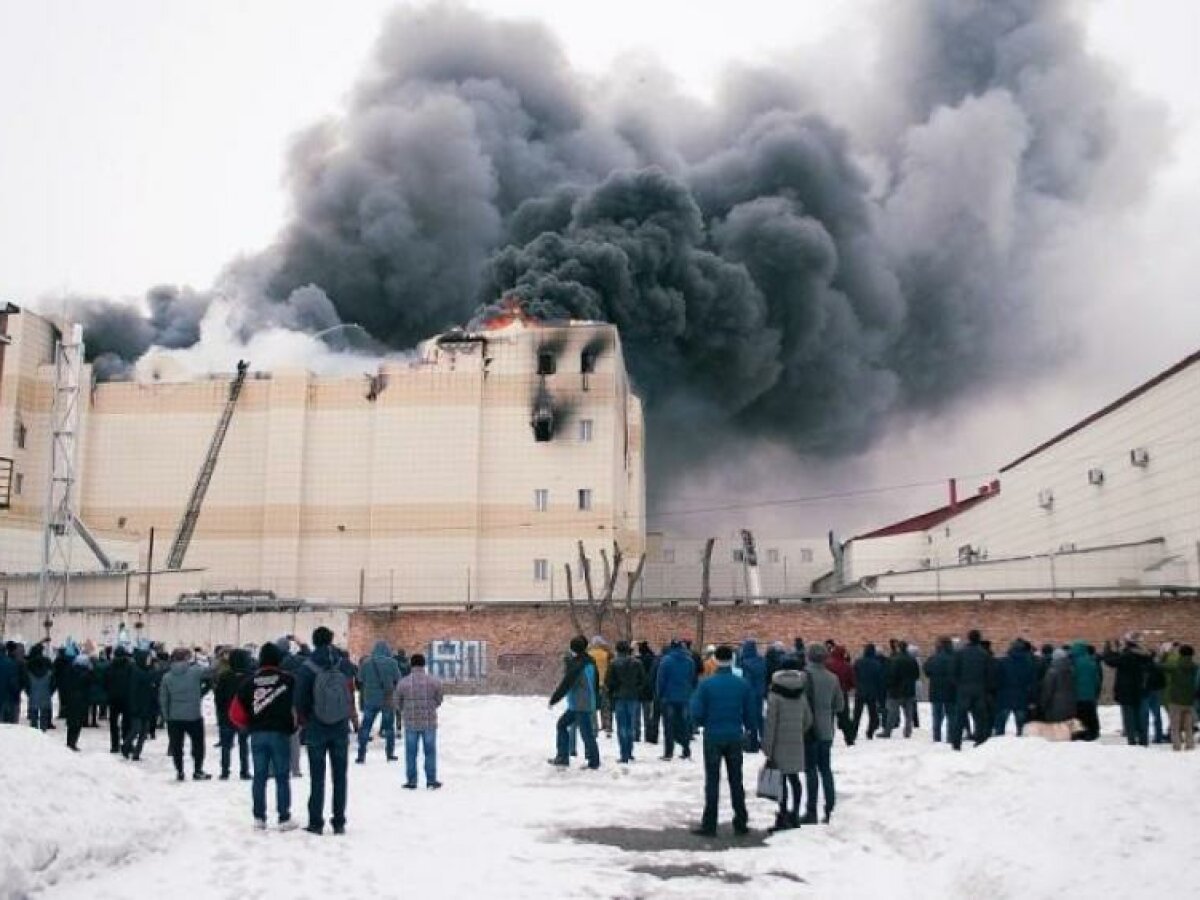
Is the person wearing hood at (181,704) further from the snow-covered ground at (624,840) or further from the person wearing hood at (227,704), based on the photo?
the snow-covered ground at (624,840)

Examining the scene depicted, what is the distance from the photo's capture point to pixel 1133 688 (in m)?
16.8

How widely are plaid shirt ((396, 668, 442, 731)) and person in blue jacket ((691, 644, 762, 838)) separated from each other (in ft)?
12.3

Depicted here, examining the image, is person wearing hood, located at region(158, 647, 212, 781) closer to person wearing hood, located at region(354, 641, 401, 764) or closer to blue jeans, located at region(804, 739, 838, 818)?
person wearing hood, located at region(354, 641, 401, 764)

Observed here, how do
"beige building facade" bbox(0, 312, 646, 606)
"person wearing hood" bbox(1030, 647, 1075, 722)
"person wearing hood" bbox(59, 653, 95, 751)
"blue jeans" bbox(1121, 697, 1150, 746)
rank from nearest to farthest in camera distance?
"person wearing hood" bbox(1030, 647, 1075, 722), "blue jeans" bbox(1121, 697, 1150, 746), "person wearing hood" bbox(59, 653, 95, 751), "beige building facade" bbox(0, 312, 646, 606)

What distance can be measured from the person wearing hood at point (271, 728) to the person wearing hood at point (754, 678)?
7.59 metres

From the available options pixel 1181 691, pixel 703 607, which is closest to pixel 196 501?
pixel 703 607

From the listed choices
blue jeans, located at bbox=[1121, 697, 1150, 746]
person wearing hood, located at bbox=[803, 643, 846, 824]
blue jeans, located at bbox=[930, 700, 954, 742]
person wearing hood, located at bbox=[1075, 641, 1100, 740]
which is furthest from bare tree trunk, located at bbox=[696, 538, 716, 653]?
person wearing hood, located at bbox=[803, 643, 846, 824]

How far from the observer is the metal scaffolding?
130 ft

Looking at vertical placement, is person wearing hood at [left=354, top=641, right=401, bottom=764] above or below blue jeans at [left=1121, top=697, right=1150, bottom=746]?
above

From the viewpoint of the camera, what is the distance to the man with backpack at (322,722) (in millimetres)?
10516

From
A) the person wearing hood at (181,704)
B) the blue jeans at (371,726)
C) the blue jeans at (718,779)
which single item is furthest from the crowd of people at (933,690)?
the person wearing hood at (181,704)

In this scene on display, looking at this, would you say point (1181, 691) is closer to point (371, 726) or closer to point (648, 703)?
point (648, 703)

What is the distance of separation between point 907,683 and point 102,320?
53523mm

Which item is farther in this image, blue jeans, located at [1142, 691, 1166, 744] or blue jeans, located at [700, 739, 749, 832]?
blue jeans, located at [1142, 691, 1166, 744]
